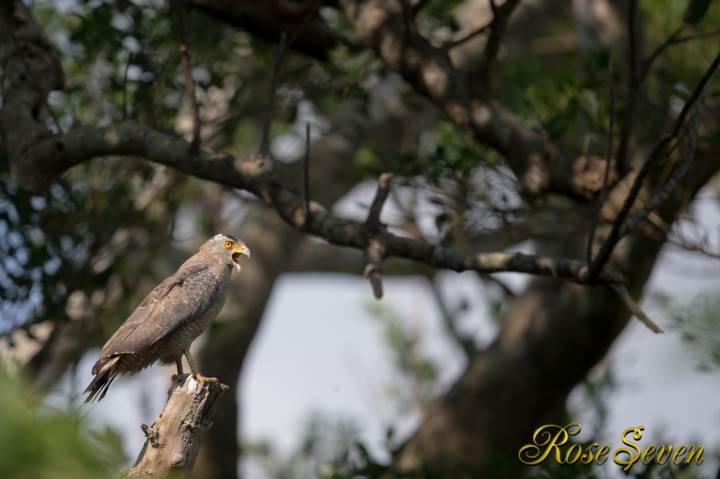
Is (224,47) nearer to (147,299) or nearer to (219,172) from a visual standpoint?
(219,172)

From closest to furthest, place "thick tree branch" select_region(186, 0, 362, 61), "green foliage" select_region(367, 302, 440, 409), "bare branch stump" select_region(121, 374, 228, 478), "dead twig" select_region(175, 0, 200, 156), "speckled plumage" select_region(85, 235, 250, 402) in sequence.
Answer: "bare branch stump" select_region(121, 374, 228, 478)
"speckled plumage" select_region(85, 235, 250, 402)
"dead twig" select_region(175, 0, 200, 156)
"thick tree branch" select_region(186, 0, 362, 61)
"green foliage" select_region(367, 302, 440, 409)

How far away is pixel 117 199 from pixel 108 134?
2.44m

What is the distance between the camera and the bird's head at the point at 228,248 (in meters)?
5.00

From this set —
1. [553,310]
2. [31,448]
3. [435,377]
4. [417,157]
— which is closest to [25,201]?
[417,157]

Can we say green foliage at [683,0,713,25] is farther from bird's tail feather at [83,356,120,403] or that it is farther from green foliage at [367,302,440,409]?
green foliage at [367,302,440,409]

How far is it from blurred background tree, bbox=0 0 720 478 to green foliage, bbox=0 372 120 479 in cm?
310

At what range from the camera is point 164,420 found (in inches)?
150

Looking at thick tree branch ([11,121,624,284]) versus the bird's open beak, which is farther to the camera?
the bird's open beak

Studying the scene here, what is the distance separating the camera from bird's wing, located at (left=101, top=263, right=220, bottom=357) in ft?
13.6

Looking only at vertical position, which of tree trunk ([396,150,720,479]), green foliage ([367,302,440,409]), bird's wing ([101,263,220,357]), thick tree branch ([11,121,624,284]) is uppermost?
→ thick tree branch ([11,121,624,284])

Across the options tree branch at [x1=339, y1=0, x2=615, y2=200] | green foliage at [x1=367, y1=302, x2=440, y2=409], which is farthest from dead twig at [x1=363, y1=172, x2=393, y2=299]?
green foliage at [x1=367, y1=302, x2=440, y2=409]

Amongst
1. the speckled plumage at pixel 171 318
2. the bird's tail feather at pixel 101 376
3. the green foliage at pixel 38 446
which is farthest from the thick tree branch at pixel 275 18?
the green foliage at pixel 38 446

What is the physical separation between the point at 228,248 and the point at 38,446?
12.4 feet

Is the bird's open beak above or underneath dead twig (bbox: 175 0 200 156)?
underneath
